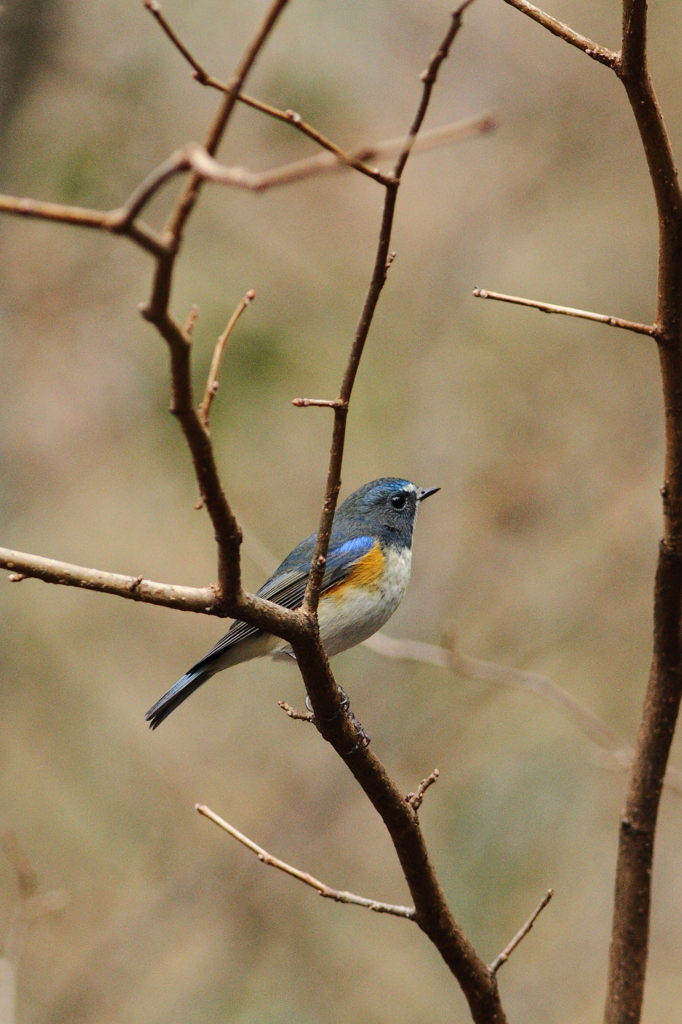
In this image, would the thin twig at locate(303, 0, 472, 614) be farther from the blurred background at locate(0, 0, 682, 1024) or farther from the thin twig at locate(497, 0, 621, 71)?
the blurred background at locate(0, 0, 682, 1024)

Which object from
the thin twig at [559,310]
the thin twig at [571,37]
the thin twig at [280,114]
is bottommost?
the thin twig at [559,310]

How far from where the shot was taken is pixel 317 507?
6906mm

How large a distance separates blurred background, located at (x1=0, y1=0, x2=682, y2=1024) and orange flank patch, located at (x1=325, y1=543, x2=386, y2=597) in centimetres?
220

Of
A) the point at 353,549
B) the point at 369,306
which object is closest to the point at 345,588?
the point at 353,549

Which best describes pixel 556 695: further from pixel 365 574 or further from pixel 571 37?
pixel 571 37

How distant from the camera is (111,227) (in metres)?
1.02

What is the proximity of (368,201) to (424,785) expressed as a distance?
22.9 feet

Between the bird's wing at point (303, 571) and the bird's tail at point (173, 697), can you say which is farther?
the bird's wing at point (303, 571)

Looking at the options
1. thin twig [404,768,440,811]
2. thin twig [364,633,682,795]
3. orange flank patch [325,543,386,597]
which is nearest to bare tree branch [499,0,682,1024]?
thin twig [364,633,682,795]

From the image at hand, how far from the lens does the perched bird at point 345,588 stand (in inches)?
146

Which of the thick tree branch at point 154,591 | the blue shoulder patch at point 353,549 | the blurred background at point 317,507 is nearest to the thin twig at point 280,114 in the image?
the thick tree branch at point 154,591

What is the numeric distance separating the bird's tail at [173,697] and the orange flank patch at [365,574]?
590 millimetres

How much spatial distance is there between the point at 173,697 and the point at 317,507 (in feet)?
11.2

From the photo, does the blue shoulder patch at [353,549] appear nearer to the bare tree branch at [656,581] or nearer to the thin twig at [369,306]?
the bare tree branch at [656,581]
